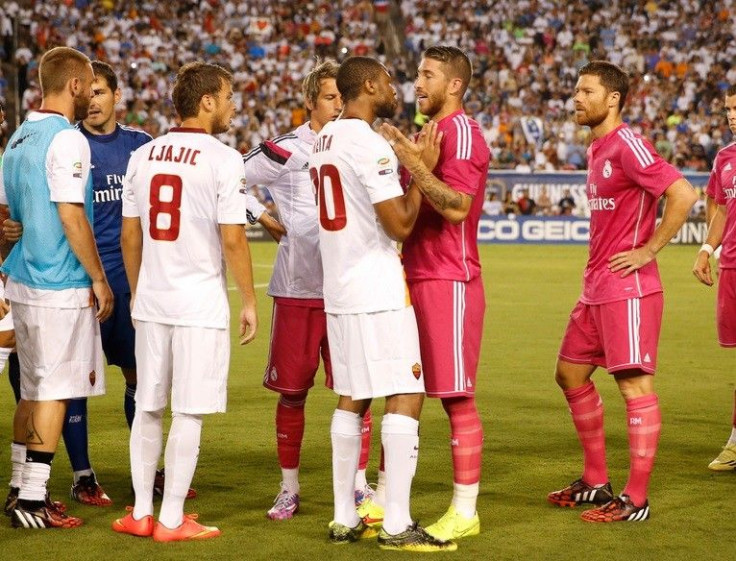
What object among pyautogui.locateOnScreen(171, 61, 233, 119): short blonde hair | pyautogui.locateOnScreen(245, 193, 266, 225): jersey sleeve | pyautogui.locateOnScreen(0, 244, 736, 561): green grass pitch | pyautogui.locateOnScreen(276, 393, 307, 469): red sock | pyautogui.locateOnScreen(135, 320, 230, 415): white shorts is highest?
pyautogui.locateOnScreen(171, 61, 233, 119): short blonde hair

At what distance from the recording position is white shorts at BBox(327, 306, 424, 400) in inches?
209

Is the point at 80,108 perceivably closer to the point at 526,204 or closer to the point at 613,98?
the point at 613,98

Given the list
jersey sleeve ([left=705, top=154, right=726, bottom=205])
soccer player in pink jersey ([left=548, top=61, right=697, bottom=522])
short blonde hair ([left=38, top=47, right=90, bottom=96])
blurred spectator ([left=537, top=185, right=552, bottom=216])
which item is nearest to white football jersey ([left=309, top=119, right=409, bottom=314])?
soccer player in pink jersey ([left=548, top=61, right=697, bottom=522])

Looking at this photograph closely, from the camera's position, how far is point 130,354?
6617 mm

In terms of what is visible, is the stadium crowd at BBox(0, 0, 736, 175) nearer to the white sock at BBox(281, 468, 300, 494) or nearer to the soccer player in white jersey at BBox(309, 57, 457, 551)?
the white sock at BBox(281, 468, 300, 494)

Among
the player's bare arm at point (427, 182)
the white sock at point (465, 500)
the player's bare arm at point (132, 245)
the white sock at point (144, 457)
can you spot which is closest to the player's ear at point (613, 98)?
the player's bare arm at point (427, 182)

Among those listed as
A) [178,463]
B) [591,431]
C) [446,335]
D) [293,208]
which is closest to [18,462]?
[178,463]

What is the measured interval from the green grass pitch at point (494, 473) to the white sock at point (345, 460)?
0.17m

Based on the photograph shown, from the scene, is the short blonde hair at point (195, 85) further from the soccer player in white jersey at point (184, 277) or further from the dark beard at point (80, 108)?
the dark beard at point (80, 108)

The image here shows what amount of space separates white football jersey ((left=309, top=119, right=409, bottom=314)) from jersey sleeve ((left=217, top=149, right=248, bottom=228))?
14.1 inches

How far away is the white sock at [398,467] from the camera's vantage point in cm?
531

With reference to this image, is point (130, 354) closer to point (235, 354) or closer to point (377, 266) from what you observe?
point (377, 266)

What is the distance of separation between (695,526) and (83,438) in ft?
10.5

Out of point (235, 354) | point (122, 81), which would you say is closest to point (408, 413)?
point (235, 354)
